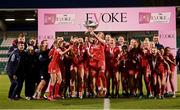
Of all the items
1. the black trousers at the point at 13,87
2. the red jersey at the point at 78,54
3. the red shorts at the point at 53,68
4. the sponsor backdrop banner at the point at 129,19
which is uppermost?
the sponsor backdrop banner at the point at 129,19

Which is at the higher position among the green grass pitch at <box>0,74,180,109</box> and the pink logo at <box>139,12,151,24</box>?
the pink logo at <box>139,12,151,24</box>

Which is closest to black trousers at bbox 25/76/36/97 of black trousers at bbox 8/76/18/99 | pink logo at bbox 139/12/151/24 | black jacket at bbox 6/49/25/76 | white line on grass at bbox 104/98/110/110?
black trousers at bbox 8/76/18/99

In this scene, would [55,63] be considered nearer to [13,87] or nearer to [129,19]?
[13,87]

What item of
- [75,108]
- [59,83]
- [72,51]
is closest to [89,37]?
[72,51]

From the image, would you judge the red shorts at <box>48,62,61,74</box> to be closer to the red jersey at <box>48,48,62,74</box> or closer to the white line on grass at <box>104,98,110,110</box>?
the red jersey at <box>48,48,62,74</box>

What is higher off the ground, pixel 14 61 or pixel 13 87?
pixel 14 61

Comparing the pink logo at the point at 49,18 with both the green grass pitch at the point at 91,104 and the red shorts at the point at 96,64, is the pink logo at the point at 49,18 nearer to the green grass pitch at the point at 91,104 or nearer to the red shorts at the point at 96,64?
the red shorts at the point at 96,64

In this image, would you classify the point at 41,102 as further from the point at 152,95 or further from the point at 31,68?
the point at 152,95

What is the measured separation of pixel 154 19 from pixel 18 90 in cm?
514

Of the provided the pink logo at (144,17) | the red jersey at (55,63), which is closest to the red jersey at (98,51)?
the red jersey at (55,63)

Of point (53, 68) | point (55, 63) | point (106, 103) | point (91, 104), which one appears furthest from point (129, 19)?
point (91, 104)

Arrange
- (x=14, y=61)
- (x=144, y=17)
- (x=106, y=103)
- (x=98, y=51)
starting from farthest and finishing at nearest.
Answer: (x=144, y=17) < (x=98, y=51) < (x=14, y=61) < (x=106, y=103)

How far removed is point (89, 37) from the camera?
16.4m

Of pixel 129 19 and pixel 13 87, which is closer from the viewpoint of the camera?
pixel 13 87
